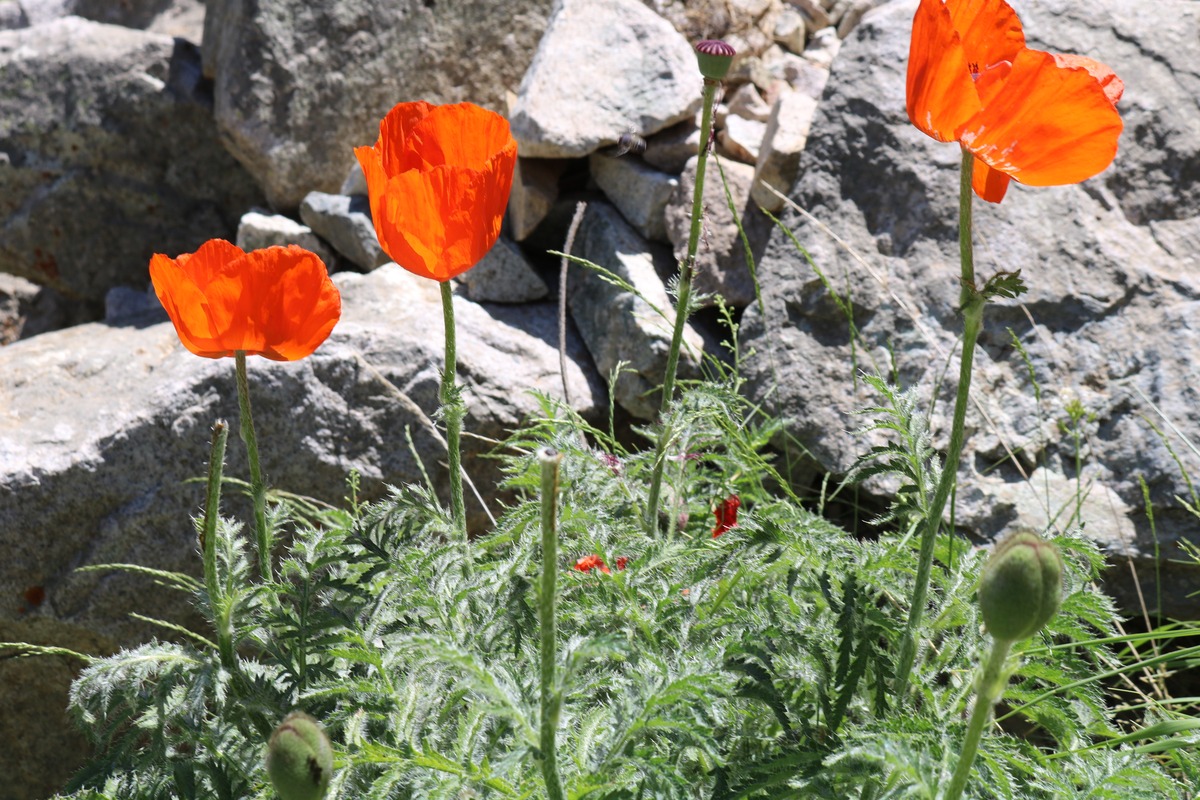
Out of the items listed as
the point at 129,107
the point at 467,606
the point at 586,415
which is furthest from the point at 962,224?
the point at 129,107

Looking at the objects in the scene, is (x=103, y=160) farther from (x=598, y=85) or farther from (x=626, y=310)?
(x=626, y=310)

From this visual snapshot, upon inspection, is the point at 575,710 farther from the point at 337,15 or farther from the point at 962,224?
the point at 337,15

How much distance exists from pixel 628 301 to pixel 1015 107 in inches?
79.8

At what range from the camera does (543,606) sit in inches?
50.0

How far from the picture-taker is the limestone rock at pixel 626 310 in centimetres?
336

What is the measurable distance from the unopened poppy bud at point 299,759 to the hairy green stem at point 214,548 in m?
0.52

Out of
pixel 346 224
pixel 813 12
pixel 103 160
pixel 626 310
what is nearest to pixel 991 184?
pixel 626 310

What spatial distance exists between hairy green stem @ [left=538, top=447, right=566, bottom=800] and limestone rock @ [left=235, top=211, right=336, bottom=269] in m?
3.13

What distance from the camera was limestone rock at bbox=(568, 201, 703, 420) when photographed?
3.36 meters

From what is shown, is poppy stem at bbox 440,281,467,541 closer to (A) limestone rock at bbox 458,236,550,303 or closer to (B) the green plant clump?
(B) the green plant clump

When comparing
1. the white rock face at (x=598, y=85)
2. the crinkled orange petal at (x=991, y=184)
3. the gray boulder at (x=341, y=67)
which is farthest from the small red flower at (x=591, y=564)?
the gray boulder at (x=341, y=67)

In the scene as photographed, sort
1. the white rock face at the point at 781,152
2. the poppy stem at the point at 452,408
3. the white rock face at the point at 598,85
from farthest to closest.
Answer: the white rock face at the point at 598,85 < the white rock face at the point at 781,152 < the poppy stem at the point at 452,408

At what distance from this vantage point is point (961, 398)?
1.50 metres

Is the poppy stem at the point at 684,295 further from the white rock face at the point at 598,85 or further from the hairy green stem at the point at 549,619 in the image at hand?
the white rock face at the point at 598,85
